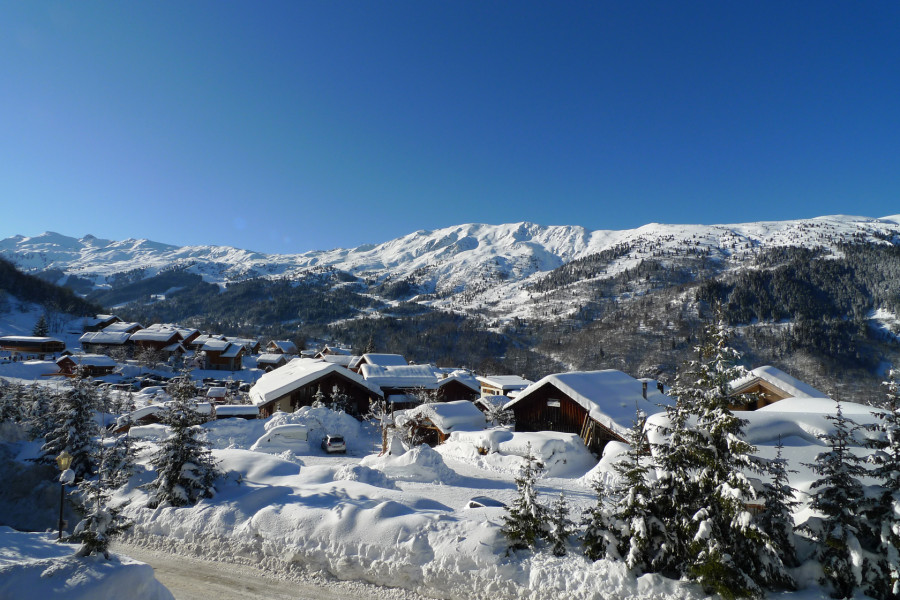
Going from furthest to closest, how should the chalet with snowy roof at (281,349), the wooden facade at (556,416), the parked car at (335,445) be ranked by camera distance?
1. the chalet with snowy roof at (281,349)
2. the parked car at (335,445)
3. the wooden facade at (556,416)

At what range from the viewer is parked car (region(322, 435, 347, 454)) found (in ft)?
86.5

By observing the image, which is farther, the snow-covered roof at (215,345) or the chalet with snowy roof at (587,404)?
the snow-covered roof at (215,345)

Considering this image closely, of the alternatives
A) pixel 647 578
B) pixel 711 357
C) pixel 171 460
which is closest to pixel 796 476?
pixel 711 357

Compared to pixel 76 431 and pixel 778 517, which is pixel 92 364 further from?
pixel 778 517

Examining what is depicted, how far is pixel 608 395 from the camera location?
27.1 meters

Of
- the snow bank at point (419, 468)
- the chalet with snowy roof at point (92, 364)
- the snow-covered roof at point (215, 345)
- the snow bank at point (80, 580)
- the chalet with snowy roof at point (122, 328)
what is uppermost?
the chalet with snowy roof at point (122, 328)

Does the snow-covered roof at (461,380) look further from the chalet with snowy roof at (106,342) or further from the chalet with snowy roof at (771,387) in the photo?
the chalet with snowy roof at (106,342)

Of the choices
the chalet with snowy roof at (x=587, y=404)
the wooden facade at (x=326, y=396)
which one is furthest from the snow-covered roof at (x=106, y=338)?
the chalet with snowy roof at (x=587, y=404)

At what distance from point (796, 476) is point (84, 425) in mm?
24961

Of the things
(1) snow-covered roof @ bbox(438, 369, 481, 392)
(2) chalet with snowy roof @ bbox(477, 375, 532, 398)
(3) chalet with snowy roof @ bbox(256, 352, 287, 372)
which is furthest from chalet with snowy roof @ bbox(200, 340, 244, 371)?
(1) snow-covered roof @ bbox(438, 369, 481, 392)

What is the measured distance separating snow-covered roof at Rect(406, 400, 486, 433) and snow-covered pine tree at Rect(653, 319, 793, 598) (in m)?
20.7

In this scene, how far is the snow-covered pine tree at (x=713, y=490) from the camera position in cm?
789

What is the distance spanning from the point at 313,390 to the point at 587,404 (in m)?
24.0

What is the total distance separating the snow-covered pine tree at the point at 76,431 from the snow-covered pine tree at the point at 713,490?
21.2 metres
